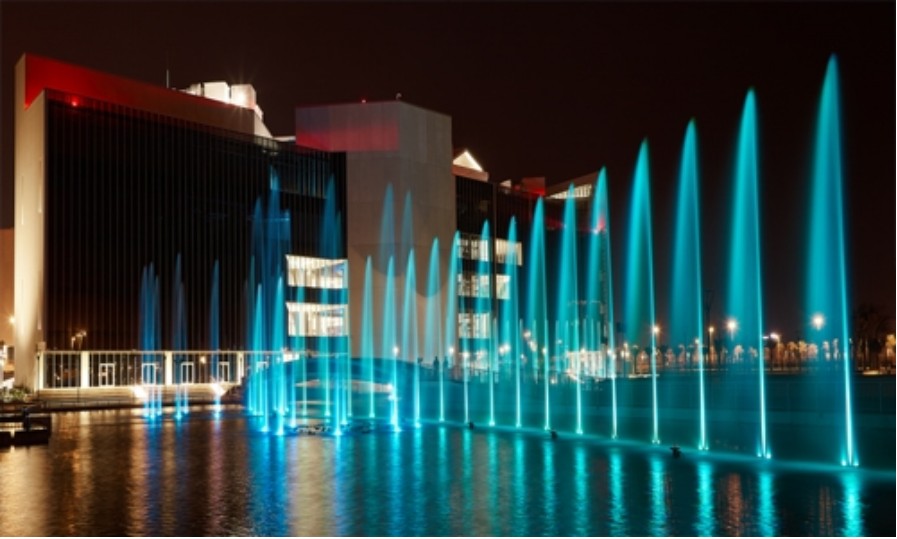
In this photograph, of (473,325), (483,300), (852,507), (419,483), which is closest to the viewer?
(852,507)

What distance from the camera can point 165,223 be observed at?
60.4m

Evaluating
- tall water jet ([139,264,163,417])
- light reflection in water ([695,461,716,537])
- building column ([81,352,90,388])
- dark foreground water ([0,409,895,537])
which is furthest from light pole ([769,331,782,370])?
light reflection in water ([695,461,716,537])

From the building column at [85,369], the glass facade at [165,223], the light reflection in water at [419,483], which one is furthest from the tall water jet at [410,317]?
the light reflection in water at [419,483]

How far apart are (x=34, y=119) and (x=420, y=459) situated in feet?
148

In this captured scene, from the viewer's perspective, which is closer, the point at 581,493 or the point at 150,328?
the point at 581,493

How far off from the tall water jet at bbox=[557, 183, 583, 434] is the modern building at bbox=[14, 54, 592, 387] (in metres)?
5.34

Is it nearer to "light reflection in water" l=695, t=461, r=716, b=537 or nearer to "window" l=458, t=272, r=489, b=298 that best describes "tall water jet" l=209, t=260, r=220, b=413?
"window" l=458, t=272, r=489, b=298

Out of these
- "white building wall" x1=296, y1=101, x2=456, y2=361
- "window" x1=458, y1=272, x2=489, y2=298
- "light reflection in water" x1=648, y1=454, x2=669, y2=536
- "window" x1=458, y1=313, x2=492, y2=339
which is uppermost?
"white building wall" x1=296, y1=101, x2=456, y2=361

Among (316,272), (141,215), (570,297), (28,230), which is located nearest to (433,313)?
(316,272)

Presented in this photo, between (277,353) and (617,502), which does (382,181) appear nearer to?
(277,353)

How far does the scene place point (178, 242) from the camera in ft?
200

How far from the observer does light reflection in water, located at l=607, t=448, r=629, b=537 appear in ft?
37.4

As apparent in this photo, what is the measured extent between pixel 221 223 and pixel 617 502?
5308 cm

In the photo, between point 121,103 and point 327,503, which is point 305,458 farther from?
point 121,103
